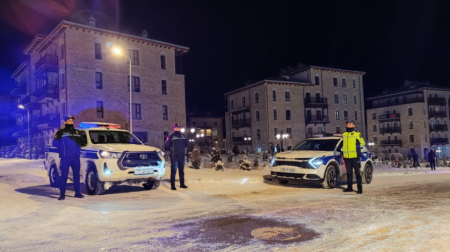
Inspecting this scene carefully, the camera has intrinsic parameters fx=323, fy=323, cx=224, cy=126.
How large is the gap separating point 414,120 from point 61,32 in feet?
188

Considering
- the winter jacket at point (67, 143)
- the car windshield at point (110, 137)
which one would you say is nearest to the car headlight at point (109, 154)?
the winter jacket at point (67, 143)

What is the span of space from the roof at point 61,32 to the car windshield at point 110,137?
948 inches

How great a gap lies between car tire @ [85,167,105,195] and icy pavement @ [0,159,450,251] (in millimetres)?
237

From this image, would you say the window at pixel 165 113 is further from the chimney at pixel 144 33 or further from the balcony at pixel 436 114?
the balcony at pixel 436 114

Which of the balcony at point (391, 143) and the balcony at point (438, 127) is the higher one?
the balcony at point (438, 127)

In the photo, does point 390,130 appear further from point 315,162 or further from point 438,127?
point 315,162

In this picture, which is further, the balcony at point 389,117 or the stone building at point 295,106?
the balcony at point 389,117

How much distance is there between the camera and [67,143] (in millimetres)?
8227

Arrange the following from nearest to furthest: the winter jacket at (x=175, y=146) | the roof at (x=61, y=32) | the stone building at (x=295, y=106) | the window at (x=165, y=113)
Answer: the winter jacket at (x=175, y=146)
the roof at (x=61, y=32)
the window at (x=165, y=113)
the stone building at (x=295, y=106)

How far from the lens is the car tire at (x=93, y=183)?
27.9 feet

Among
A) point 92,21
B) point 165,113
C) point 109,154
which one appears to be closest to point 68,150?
point 109,154

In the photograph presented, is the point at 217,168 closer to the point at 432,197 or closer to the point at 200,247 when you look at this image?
the point at 432,197

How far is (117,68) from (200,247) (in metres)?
32.0

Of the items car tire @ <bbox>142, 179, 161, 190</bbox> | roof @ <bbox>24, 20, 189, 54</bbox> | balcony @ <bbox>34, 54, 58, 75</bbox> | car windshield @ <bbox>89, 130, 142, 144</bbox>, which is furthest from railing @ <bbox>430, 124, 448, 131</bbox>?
car windshield @ <bbox>89, 130, 142, 144</bbox>
